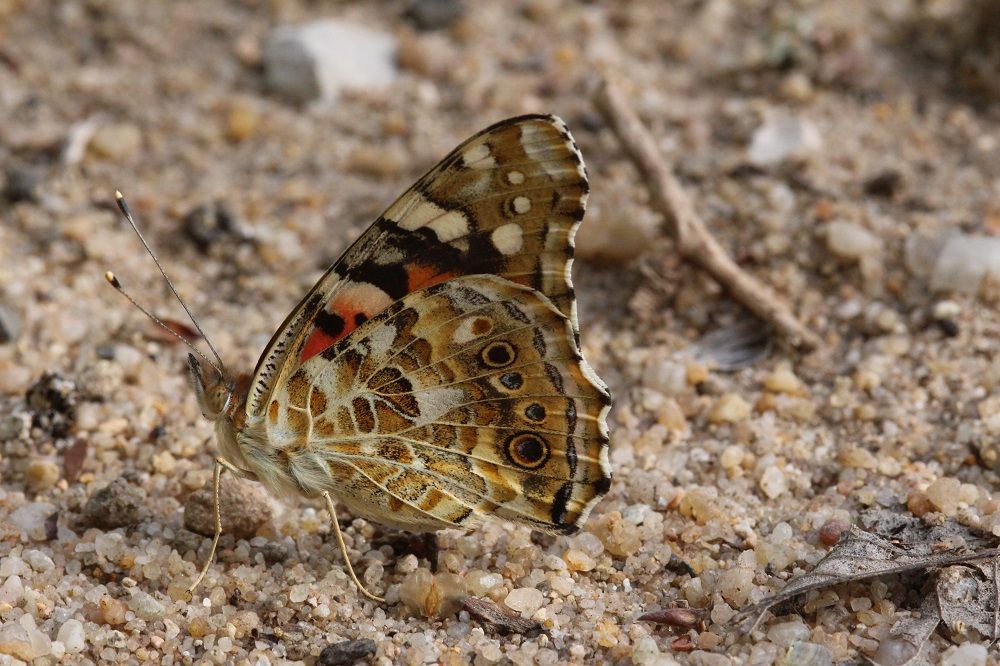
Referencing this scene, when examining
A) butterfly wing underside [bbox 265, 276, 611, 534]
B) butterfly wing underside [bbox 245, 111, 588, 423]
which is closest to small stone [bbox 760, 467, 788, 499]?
butterfly wing underside [bbox 265, 276, 611, 534]

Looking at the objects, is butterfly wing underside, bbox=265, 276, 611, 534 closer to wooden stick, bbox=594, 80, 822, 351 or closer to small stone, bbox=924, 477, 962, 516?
small stone, bbox=924, 477, 962, 516

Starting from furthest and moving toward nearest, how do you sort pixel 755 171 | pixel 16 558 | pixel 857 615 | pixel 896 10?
pixel 896 10, pixel 755 171, pixel 16 558, pixel 857 615

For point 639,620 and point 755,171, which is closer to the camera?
point 639,620

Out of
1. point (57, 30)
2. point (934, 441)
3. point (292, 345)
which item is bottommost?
point (934, 441)

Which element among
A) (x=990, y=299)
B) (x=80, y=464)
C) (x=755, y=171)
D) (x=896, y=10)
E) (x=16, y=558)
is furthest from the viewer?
(x=896, y=10)

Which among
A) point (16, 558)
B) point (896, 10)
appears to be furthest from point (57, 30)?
point (896, 10)

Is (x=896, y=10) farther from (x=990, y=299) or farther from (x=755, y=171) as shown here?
(x=990, y=299)

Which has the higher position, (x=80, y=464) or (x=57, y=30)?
(x=57, y=30)

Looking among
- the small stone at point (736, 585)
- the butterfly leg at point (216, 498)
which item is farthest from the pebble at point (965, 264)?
the butterfly leg at point (216, 498)
